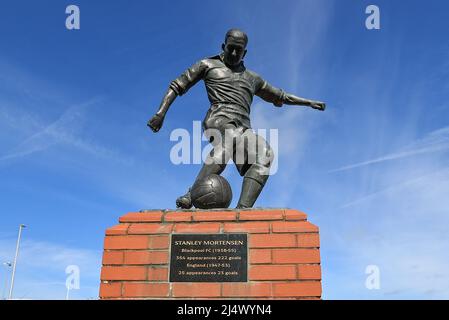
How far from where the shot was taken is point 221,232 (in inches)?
152

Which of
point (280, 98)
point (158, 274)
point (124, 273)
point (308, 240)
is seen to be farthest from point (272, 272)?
point (280, 98)

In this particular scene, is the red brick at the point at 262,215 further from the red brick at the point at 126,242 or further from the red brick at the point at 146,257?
the red brick at the point at 126,242

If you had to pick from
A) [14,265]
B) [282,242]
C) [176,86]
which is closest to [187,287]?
[282,242]

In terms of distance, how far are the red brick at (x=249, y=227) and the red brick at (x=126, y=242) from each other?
72 cm

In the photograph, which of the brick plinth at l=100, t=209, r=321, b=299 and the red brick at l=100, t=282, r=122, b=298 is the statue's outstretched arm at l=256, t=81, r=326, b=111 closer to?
the brick plinth at l=100, t=209, r=321, b=299

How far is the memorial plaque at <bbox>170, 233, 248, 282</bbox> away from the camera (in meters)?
3.71

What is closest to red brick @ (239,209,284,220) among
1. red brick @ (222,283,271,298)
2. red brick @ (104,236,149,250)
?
red brick @ (222,283,271,298)

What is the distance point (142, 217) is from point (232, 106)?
5.13ft

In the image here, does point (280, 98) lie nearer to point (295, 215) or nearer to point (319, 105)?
point (319, 105)

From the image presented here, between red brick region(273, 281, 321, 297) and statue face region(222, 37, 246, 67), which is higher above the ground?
statue face region(222, 37, 246, 67)
